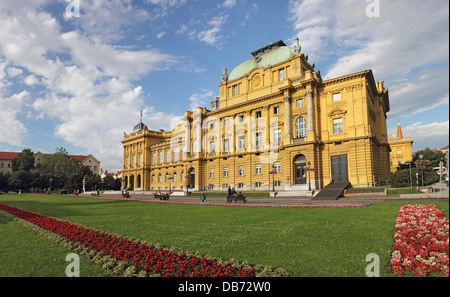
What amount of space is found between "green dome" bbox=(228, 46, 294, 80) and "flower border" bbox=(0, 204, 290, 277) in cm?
4404

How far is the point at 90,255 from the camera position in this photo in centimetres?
804

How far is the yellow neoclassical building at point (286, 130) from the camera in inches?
1479

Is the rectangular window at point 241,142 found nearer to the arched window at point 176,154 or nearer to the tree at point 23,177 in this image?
the arched window at point 176,154

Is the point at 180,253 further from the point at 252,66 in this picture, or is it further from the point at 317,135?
the point at 252,66

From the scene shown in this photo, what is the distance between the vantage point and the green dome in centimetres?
4697

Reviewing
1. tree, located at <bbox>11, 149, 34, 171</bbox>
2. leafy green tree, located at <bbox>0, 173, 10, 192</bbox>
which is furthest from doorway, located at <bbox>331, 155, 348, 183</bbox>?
tree, located at <bbox>11, 149, 34, 171</bbox>

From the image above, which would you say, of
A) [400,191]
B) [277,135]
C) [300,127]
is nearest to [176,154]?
[277,135]

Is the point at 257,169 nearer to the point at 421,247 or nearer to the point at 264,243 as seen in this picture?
the point at 264,243

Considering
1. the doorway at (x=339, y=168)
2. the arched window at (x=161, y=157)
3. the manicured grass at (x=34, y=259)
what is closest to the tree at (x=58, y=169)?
the arched window at (x=161, y=157)

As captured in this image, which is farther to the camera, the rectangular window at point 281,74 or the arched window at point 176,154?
the arched window at point 176,154

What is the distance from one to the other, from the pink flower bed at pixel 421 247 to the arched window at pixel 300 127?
31899 mm

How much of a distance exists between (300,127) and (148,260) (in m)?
38.1

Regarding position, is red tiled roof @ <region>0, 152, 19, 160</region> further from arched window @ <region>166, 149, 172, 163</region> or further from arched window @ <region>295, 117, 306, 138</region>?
arched window @ <region>295, 117, 306, 138</region>
